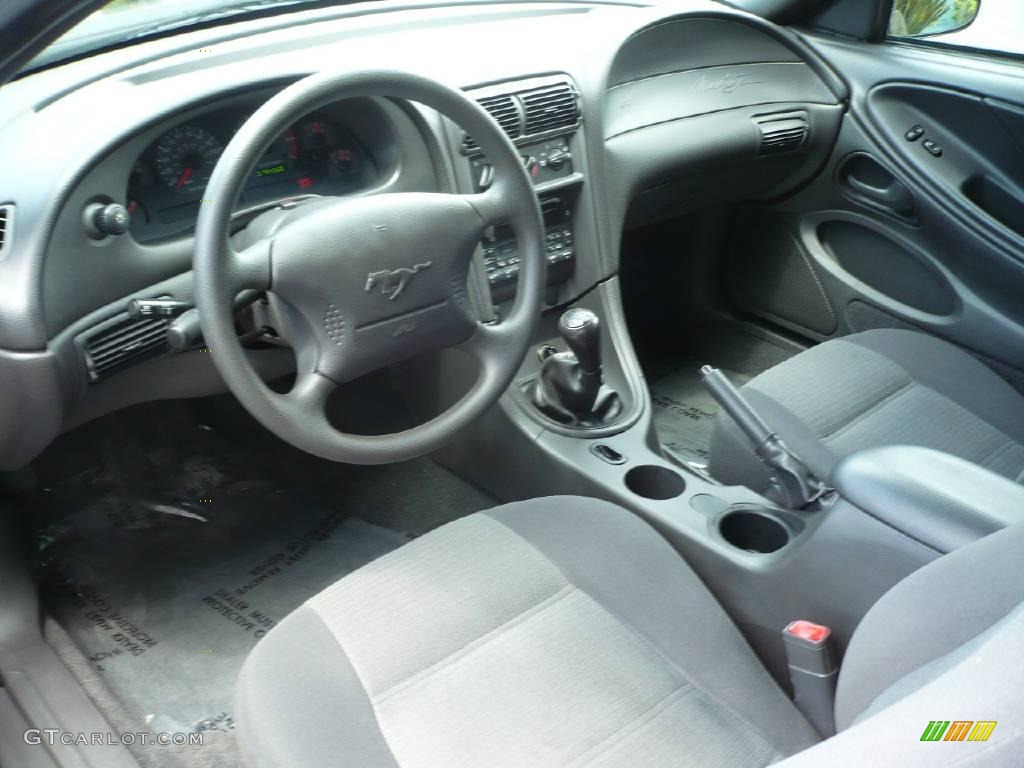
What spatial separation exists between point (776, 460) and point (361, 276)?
0.63 metres

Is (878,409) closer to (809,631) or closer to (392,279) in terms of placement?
(809,631)

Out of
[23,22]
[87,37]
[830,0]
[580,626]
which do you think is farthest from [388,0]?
[580,626]

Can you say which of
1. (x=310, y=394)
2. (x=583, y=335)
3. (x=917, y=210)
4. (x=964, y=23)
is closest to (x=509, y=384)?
(x=583, y=335)

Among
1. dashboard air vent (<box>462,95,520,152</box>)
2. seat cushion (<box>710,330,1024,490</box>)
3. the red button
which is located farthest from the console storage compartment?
dashboard air vent (<box>462,95,520,152</box>)

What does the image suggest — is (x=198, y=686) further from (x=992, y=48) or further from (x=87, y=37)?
(x=992, y=48)

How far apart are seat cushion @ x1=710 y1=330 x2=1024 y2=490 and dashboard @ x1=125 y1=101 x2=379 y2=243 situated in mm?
770

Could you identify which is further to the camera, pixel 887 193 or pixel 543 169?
pixel 887 193

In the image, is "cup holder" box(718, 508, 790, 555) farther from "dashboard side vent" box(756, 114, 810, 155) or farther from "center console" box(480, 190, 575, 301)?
"dashboard side vent" box(756, 114, 810, 155)

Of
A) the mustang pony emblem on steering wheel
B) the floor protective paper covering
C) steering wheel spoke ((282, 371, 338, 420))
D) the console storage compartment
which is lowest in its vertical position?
the floor protective paper covering

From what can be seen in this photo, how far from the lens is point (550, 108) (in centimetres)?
179

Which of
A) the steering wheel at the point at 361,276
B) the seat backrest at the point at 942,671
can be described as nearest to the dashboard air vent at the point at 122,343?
the steering wheel at the point at 361,276

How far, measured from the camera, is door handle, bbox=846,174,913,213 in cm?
222

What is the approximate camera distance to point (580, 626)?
1184 millimetres

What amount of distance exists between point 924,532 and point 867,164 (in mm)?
1416
